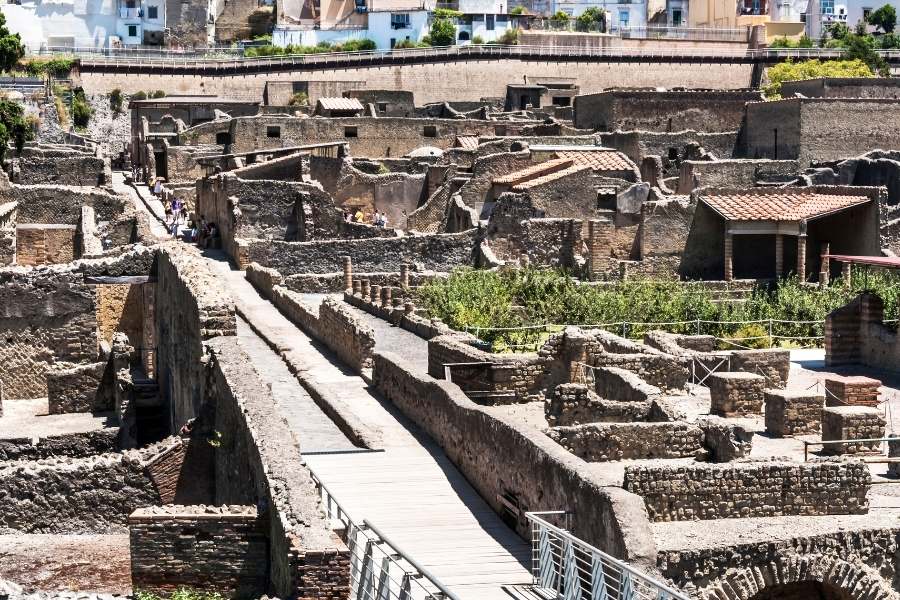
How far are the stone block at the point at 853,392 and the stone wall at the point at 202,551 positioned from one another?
9807 millimetres

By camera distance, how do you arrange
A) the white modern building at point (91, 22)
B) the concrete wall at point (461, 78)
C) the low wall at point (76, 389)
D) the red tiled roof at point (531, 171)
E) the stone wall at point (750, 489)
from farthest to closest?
1. the white modern building at point (91, 22)
2. the concrete wall at point (461, 78)
3. the red tiled roof at point (531, 171)
4. the low wall at point (76, 389)
5. the stone wall at point (750, 489)

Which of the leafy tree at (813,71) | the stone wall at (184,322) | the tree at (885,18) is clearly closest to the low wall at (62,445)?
the stone wall at (184,322)

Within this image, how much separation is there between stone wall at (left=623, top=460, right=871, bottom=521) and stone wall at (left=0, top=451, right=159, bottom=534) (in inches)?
196

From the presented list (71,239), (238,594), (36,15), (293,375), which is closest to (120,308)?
(293,375)

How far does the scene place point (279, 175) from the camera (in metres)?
45.1

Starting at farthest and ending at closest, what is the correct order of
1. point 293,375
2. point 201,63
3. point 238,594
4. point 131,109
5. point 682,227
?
point 201,63 < point 131,109 < point 682,227 < point 293,375 < point 238,594

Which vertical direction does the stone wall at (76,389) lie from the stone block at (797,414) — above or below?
below

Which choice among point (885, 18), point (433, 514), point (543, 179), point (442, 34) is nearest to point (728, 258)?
point (543, 179)

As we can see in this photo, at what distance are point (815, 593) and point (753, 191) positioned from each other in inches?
1013

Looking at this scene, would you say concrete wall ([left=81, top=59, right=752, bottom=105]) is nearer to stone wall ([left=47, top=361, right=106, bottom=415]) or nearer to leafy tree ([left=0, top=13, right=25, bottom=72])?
leafy tree ([left=0, top=13, right=25, bottom=72])

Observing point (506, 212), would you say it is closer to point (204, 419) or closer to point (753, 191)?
point (753, 191)

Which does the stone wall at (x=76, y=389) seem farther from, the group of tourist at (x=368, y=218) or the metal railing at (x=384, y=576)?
the group of tourist at (x=368, y=218)

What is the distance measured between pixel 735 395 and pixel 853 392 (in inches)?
56.7

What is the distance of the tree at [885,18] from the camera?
8244 cm
